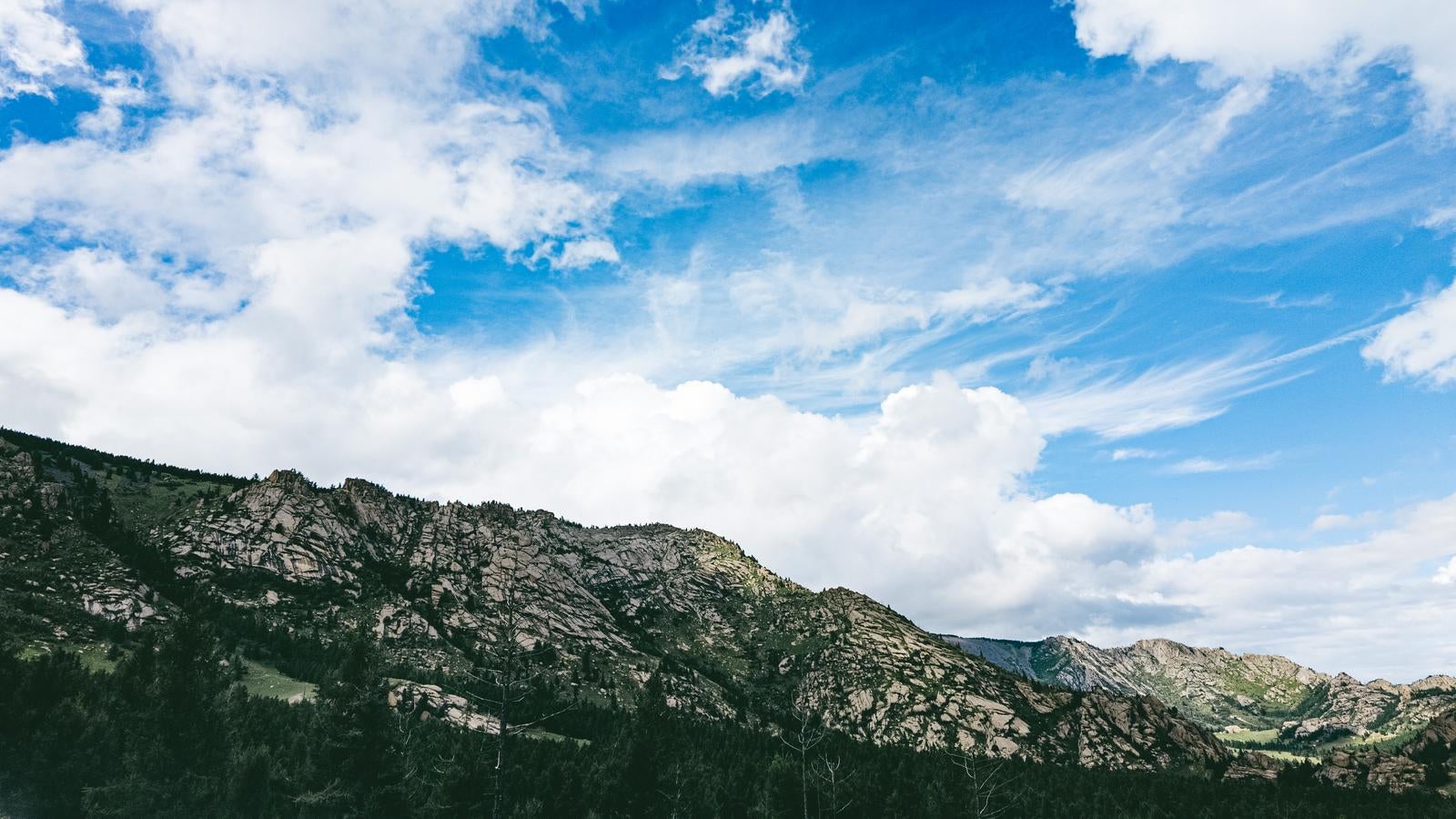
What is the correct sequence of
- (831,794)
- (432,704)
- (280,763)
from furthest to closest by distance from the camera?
(432,704) → (831,794) → (280,763)

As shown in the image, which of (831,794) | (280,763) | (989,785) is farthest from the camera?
(989,785)

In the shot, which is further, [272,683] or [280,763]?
[272,683]

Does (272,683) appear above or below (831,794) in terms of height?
above

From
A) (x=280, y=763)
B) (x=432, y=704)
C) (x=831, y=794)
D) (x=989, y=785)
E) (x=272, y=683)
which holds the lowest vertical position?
(x=989, y=785)

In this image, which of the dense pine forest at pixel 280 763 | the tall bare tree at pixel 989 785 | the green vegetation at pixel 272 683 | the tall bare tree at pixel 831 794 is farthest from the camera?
the green vegetation at pixel 272 683

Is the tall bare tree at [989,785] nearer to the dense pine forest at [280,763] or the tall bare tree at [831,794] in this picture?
the dense pine forest at [280,763]

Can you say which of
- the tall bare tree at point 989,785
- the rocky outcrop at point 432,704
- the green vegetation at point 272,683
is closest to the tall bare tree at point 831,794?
the tall bare tree at point 989,785

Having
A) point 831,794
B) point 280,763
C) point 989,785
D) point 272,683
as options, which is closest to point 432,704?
point 272,683

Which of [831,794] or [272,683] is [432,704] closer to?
[272,683]

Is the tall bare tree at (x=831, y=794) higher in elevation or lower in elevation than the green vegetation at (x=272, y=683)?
lower

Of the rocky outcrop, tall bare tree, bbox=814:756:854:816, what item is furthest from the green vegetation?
tall bare tree, bbox=814:756:854:816

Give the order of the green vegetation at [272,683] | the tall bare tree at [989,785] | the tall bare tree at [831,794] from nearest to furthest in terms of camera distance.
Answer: the tall bare tree at [831,794] → the tall bare tree at [989,785] → the green vegetation at [272,683]

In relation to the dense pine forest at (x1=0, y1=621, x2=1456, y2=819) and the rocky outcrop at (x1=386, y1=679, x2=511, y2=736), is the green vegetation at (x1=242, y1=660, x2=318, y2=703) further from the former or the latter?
the dense pine forest at (x1=0, y1=621, x2=1456, y2=819)

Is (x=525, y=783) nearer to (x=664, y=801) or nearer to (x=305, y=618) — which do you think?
(x=664, y=801)
